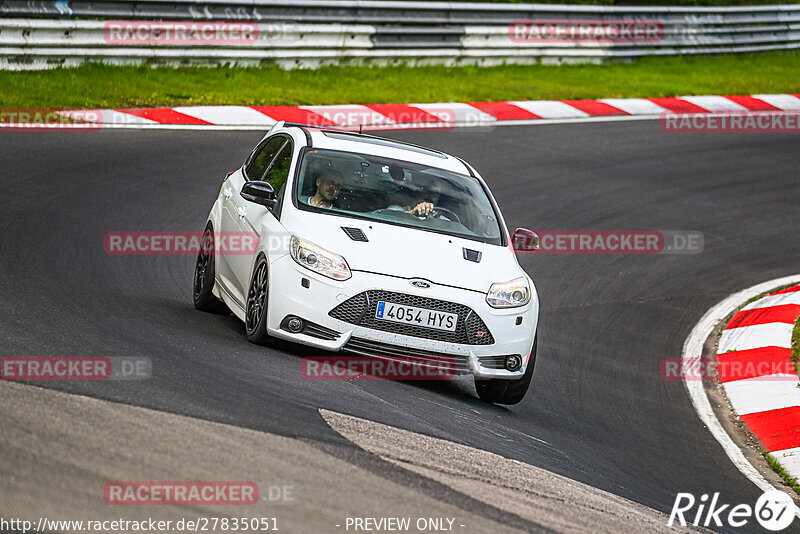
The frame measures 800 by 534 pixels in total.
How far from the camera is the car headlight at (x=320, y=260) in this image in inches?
308

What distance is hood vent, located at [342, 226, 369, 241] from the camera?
26.5 ft

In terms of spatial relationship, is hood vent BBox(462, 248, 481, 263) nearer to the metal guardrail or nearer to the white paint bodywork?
the white paint bodywork

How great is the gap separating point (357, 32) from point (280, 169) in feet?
39.5

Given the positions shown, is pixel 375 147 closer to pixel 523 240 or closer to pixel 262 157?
pixel 262 157

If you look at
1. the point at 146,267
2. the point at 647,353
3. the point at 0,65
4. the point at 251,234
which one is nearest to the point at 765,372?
the point at 647,353

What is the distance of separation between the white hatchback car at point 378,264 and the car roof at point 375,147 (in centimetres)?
2

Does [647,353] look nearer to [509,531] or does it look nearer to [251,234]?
[251,234]

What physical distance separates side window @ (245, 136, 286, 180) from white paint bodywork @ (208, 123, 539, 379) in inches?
29.3

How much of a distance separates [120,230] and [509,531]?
7.21 meters

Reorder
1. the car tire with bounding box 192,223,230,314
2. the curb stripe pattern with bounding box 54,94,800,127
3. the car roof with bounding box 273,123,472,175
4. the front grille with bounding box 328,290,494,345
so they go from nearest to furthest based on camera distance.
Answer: the front grille with bounding box 328,290,494,345 < the car roof with bounding box 273,123,472,175 < the car tire with bounding box 192,223,230,314 < the curb stripe pattern with bounding box 54,94,800,127

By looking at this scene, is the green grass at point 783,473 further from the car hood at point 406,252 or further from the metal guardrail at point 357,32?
the metal guardrail at point 357,32

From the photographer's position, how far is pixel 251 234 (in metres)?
8.67

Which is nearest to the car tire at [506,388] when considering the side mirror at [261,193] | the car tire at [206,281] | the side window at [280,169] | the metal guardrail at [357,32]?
the side mirror at [261,193]

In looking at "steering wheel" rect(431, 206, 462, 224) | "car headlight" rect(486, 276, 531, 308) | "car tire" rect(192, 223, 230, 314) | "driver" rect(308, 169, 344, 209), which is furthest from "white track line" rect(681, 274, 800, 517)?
"car tire" rect(192, 223, 230, 314)
